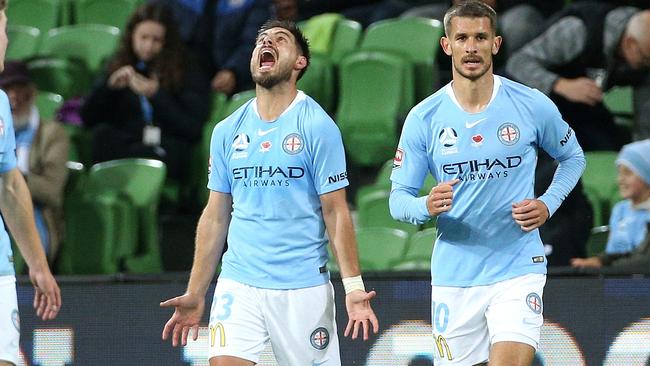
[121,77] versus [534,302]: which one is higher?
[121,77]

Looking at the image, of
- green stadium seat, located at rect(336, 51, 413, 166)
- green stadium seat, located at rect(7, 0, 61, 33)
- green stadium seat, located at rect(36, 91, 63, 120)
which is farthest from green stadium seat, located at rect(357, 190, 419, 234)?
green stadium seat, located at rect(7, 0, 61, 33)

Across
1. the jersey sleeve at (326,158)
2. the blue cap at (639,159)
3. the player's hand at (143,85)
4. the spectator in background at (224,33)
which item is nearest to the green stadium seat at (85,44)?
the spectator in background at (224,33)

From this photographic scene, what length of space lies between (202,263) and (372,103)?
422 cm

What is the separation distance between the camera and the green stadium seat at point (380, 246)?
8.45m

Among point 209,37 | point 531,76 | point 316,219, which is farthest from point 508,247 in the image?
point 209,37

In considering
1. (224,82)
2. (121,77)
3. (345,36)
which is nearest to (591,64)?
(345,36)

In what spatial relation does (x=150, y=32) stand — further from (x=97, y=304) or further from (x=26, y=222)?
(x=26, y=222)

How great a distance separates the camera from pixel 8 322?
5.33m

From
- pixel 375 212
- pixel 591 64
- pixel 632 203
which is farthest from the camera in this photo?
pixel 591 64

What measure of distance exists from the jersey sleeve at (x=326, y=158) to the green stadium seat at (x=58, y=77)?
536cm

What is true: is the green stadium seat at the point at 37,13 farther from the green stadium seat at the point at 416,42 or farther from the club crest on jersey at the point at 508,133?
the club crest on jersey at the point at 508,133

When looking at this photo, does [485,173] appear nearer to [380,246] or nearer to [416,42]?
[380,246]

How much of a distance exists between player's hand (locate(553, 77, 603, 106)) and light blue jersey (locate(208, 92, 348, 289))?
11.1 ft

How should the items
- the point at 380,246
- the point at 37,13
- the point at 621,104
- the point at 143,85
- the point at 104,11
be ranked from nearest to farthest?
the point at 380,246 → the point at 621,104 → the point at 143,85 → the point at 104,11 → the point at 37,13
